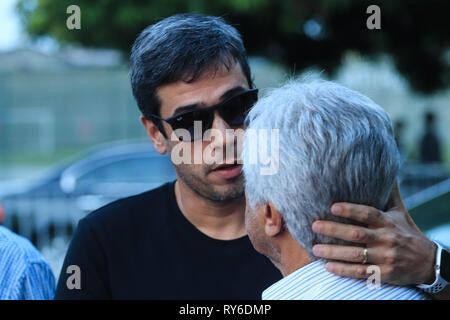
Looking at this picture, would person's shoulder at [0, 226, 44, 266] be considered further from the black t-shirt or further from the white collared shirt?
the white collared shirt

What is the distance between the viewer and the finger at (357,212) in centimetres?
135

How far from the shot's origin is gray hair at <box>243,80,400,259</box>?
1371mm

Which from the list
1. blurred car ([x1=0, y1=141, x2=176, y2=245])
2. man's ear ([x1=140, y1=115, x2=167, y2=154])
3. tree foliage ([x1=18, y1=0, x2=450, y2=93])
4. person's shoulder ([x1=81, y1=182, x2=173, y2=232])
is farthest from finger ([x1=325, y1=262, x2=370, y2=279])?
tree foliage ([x1=18, y1=0, x2=450, y2=93])

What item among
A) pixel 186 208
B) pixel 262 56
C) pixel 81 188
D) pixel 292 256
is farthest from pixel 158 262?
pixel 262 56

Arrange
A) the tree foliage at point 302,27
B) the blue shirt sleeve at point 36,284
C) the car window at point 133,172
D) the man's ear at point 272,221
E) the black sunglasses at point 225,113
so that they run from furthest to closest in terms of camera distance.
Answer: the tree foliage at point 302,27, the car window at point 133,172, the black sunglasses at point 225,113, the blue shirt sleeve at point 36,284, the man's ear at point 272,221

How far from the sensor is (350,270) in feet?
4.58

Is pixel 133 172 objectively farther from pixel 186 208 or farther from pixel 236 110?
pixel 236 110

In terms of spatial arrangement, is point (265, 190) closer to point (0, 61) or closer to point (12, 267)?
point (12, 267)

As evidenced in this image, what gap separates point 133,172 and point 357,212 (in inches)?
247

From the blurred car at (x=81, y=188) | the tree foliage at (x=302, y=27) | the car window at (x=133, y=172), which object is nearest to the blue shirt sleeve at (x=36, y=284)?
the blurred car at (x=81, y=188)

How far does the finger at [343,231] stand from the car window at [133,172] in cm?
600

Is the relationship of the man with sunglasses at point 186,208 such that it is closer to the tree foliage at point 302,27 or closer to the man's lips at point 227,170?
the man's lips at point 227,170

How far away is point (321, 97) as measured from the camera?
1.47 metres
